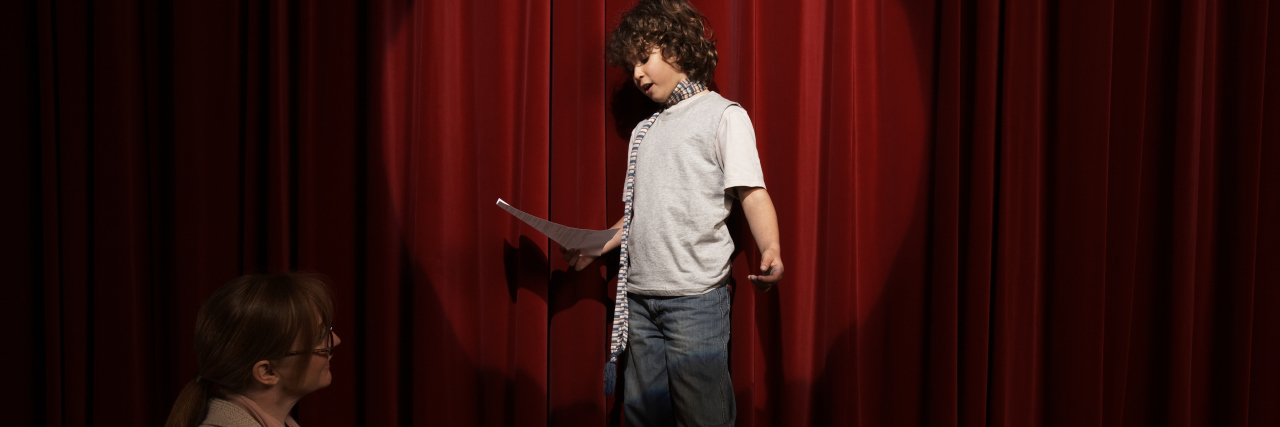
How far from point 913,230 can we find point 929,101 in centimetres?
34

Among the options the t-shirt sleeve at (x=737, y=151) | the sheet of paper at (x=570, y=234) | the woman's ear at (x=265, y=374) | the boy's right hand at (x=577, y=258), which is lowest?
the woman's ear at (x=265, y=374)

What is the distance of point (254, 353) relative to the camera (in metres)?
1.01

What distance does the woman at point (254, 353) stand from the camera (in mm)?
997

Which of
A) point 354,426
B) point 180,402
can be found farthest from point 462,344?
point 180,402

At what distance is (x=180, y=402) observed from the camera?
994 millimetres

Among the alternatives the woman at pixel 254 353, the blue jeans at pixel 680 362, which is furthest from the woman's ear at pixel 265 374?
the blue jeans at pixel 680 362

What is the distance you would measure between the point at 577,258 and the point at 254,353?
0.87 metres

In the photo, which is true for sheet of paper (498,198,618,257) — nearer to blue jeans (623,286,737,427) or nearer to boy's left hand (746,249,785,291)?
blue jeans (623,286,737,427)

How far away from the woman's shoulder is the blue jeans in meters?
0.83

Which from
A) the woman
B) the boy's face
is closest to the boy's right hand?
the boy's face

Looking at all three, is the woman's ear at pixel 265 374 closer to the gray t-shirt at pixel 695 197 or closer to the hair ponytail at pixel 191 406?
the hair ponytail at pixel 191 406

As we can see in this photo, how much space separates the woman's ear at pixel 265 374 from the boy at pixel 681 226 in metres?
0.78

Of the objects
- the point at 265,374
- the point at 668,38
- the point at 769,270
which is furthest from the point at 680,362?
the point at 265,374

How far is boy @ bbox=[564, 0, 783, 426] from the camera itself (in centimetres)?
155
